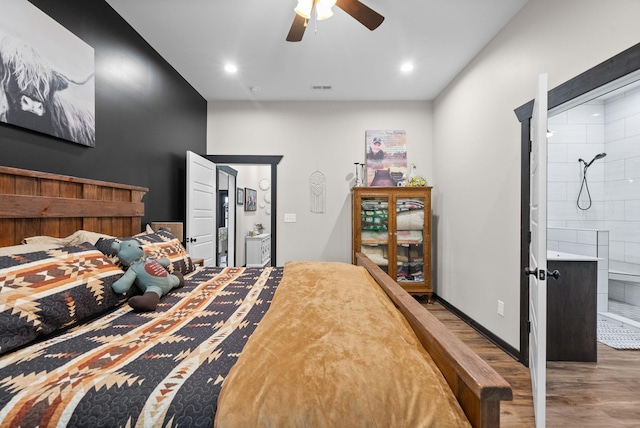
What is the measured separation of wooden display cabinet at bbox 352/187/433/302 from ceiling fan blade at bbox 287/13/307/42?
1942mm

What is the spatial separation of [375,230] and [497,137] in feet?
5.53

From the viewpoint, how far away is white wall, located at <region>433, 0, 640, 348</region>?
167cm

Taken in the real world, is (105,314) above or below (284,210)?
below

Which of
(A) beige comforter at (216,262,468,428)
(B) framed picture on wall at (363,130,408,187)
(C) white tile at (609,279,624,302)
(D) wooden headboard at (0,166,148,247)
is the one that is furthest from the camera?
(B) framed picture on wall at (363,130,408,187)

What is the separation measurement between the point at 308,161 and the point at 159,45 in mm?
2084

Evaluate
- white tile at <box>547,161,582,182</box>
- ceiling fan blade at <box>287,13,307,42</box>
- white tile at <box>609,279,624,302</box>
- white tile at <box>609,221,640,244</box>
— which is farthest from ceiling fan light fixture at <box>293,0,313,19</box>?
white tile at <box>609,279,624,302</box>

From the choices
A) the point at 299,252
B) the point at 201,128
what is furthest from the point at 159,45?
the point at 299,252

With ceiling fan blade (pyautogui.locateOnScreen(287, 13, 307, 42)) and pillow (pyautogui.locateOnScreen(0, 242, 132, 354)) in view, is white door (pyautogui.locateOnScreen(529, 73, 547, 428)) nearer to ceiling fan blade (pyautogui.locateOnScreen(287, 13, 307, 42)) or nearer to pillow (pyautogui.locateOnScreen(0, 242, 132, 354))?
ceiling fan blade (pyautogui.locateOnScreen(287, 13, 307, 42))

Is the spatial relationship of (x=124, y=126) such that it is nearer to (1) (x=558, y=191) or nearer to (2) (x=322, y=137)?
(2) (x=322, y=137)

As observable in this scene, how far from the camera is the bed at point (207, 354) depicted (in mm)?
675

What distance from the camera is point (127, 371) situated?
79cm

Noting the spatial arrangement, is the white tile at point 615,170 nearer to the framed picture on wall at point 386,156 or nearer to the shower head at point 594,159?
the shower head at point 594,159

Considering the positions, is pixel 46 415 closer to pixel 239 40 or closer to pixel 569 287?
pixel 239 40

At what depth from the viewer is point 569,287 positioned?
7.12 feet
